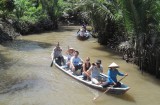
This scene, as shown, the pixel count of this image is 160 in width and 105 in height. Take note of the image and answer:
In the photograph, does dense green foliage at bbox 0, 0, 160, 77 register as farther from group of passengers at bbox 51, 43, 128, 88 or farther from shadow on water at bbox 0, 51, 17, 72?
shadow on water at bbox 0, 51, 17, 72

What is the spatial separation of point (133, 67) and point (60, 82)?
509 cm

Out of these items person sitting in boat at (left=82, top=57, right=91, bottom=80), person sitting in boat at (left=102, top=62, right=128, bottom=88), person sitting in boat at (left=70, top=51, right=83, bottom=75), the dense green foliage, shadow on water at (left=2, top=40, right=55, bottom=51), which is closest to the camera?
person sitting in boat at (left=102, top=62, right=128, bottom=88)

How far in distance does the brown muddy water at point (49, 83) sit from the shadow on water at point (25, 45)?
0.24ft

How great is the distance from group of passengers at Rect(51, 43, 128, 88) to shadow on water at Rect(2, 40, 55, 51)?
5703 mm

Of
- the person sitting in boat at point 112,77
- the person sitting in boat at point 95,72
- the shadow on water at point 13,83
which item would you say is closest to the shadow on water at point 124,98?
the person sitting in boat at point 112,77

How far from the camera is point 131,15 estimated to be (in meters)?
18.5

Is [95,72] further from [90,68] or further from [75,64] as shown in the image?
[75,64]

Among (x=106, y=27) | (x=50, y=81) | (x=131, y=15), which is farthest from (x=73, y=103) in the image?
(x=106, y=27)

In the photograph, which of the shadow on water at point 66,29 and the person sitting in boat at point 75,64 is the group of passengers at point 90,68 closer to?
the person sitting in boat at point 75,64

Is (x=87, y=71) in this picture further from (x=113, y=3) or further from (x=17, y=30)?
(x=17, y=30)

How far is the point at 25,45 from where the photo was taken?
85.8 feet

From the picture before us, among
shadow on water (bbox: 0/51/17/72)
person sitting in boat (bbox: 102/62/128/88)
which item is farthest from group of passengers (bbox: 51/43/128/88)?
shadow on water (bbox: 0/51/17/72)

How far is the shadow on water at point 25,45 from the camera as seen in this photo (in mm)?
24959

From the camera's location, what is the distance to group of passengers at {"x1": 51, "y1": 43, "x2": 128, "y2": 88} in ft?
47.8
